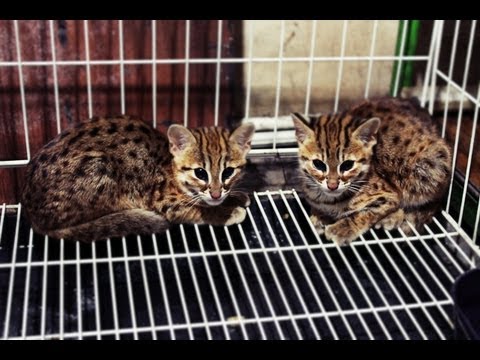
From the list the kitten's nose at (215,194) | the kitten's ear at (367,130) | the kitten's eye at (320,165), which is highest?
the kitten's ear at (367,130)

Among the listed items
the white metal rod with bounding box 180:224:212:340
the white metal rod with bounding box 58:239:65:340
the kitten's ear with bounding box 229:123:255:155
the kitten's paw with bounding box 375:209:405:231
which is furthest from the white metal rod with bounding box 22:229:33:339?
the kitten's paw with bounding box 375:209:405:231

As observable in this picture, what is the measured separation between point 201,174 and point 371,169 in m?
0.78


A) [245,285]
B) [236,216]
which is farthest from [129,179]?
[245,285]

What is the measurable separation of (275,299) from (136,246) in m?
0.68

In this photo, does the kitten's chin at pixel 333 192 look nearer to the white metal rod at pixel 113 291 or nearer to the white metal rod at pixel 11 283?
the white metal rod at pixel 113 291

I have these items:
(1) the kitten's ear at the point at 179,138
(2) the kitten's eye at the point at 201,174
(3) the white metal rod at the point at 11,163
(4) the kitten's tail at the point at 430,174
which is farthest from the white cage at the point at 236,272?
(1) the kitten's ear at the point at 179,138

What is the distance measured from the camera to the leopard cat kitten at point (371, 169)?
314cm

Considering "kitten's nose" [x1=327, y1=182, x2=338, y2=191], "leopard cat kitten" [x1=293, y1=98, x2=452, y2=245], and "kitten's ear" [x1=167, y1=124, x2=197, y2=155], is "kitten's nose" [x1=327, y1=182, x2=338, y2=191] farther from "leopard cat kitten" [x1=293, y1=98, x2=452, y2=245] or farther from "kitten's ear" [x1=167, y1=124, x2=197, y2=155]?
"kitten's ear" [x1=167, y1=124, x2=197, y2=155]

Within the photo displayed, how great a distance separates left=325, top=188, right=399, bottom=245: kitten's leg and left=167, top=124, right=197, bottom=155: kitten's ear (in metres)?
0.73

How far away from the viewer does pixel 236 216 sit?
333cm

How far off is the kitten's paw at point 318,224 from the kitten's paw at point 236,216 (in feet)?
1.06

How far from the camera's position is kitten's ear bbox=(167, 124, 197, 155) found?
3113 mm

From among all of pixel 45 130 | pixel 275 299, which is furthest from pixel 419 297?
pixel 45 130

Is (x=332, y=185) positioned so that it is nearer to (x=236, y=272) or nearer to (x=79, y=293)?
(x=236, y=272)
